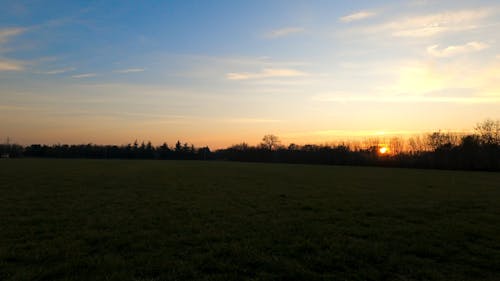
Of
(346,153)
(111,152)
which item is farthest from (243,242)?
(111,152)

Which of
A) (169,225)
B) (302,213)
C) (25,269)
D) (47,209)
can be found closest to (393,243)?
(302,213)

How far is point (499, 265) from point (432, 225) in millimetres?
4202

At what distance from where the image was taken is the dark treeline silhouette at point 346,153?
7506 cm

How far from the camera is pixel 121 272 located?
596 centimetres

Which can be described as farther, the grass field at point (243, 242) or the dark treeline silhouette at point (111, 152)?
the dark treeline silhouette at point (111, 152)

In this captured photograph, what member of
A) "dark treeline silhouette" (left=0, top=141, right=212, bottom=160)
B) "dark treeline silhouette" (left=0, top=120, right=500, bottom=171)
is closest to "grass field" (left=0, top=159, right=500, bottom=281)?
"dark treeline silhouette" (left=0, top=120, right=500, bottom=171)

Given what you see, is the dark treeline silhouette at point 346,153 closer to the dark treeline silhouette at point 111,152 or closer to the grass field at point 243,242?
the dark treeline silhouette at point 111,152

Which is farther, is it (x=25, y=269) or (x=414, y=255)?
(x=414, y=255)

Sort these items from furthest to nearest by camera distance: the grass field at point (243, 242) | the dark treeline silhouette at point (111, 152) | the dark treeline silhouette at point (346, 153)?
the dark treeline silhouette at point (111, 152), the dark treeline silhouette at point (346, 153), the grass field at point (243, 242)

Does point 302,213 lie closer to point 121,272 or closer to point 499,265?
point 499,265

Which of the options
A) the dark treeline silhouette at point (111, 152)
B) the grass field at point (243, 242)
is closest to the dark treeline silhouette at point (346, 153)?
the dark treeline silhouette at point (111, 152)

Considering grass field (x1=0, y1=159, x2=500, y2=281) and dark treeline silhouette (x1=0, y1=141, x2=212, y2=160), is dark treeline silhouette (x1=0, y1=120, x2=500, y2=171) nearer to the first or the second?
dark treeline silhouette (x1=0, y1=141, x2=212, y2=160)

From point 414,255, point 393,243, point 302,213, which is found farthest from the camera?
point 302,213

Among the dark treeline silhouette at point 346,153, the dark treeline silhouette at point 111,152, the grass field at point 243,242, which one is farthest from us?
the dark treeline silhouette at point 111,152
